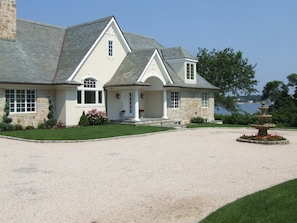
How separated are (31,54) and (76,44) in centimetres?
370

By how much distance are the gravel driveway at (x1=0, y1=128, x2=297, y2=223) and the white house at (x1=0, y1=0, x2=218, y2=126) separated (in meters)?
7.70

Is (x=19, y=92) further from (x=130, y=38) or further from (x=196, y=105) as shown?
(x=196, y=105)

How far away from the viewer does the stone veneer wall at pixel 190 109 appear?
101ft

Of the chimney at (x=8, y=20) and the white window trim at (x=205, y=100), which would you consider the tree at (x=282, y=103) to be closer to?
the white window trim at (x=205, y=100)

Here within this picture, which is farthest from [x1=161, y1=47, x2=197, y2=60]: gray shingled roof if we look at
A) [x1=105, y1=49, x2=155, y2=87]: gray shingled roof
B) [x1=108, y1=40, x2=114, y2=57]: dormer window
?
[x1=108, y1=40, x2=114, y2=57]: dormer window

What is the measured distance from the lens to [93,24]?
28266 millimetres

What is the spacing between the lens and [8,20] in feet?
80.6

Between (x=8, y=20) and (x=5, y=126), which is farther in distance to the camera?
(x=8, y=20)

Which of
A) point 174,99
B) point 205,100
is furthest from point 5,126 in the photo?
point 205,100

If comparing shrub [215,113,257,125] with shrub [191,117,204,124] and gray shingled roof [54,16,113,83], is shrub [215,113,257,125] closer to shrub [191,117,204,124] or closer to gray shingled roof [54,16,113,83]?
shrub [191,117,204,124]

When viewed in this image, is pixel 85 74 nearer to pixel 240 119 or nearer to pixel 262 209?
pixel 240 119

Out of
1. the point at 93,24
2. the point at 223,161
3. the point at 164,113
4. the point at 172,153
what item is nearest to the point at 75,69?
the point at 93,24

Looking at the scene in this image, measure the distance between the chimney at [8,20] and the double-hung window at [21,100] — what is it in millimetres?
4812

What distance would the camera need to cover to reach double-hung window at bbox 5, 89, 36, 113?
71.6ft
